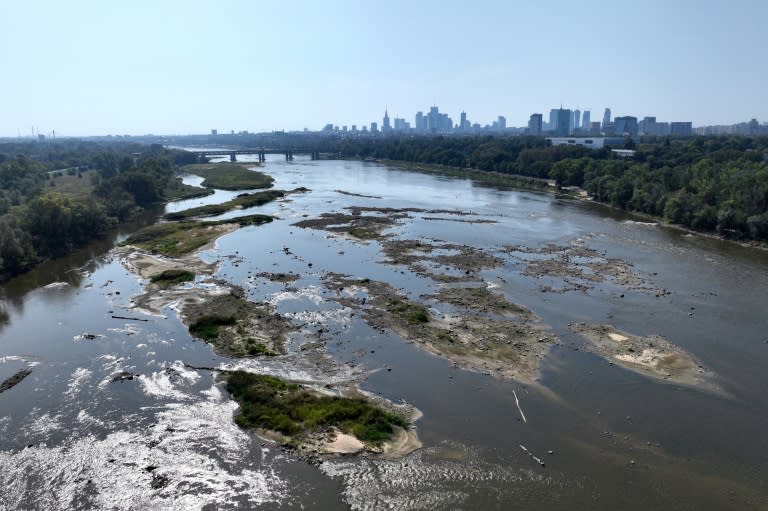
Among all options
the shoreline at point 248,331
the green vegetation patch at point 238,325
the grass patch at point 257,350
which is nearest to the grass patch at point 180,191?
the shoreline at point 248,331

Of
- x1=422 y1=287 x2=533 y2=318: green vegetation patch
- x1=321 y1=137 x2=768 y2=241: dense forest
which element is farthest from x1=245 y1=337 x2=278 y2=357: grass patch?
x1=321 y1=137 x2=768 y2=241: dense forest

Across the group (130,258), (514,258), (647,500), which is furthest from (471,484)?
(130,258)

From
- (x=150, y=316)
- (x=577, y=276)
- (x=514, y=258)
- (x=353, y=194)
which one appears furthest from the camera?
(x=353, y=194)

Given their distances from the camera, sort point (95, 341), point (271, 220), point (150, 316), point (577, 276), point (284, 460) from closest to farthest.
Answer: point (284, 460), point (95, 341), point (150, 316), point (577, 276), point (271, 220)

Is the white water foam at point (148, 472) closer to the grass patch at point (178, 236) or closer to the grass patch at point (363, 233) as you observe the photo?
the grass patch at point (178, 236)

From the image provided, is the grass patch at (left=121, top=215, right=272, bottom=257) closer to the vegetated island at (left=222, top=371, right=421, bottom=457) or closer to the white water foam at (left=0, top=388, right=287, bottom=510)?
the vegetated island at (left=222, top=371, right=421, bottom=457)

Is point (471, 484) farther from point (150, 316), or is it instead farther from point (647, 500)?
point (150, 316)

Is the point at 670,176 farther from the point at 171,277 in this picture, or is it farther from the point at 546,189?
the point at 171,277

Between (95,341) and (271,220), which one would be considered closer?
(95,341)
